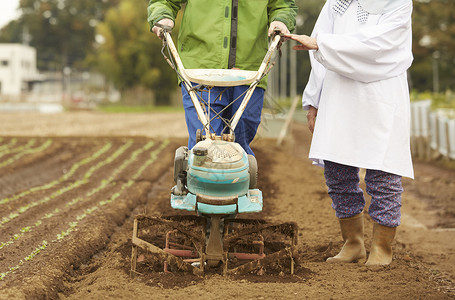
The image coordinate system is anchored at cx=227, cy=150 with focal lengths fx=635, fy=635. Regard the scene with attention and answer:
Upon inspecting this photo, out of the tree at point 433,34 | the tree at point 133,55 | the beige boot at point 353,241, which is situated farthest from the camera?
the tree at point 133,55

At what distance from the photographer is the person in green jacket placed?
4.20 meters

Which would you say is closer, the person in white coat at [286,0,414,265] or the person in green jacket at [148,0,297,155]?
the person in white coat at [286,0,414,265]

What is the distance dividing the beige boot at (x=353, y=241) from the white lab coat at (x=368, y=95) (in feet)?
1.79

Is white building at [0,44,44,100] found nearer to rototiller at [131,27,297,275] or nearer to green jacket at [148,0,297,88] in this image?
green jacket at [148,0,297,88]

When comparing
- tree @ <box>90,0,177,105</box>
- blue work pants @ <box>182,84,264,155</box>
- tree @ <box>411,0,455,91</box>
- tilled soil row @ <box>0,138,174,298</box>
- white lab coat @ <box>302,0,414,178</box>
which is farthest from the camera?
tree @ <box>90,0,177,105</box>

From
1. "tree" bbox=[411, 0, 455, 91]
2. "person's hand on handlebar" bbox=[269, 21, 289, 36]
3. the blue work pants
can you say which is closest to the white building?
"tree" bbox=[411, 0, 455, 91]

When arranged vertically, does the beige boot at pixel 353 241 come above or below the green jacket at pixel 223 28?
below

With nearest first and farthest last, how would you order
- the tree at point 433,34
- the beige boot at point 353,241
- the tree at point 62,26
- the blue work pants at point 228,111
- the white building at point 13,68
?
the blue work pants at point 228,111
the beige boot at point 353,241
the tree at point 433,34
the white building at point 13,68
the tree at point 62,26

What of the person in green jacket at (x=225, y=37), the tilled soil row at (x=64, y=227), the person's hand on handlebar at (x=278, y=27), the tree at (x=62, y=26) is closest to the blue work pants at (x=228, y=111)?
the person in green jacket at (x=225, y=37)

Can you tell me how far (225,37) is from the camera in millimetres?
4211

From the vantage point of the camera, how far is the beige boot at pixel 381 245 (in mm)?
4070

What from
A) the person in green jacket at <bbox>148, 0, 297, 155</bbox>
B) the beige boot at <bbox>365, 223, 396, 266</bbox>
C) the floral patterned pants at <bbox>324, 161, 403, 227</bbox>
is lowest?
the beige boot at <bbox>365, 223, 396, 266</bbox>

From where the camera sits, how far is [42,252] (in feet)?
14.5

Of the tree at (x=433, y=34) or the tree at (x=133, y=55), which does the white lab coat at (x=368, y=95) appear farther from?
the tree at (x=133, y=55)
